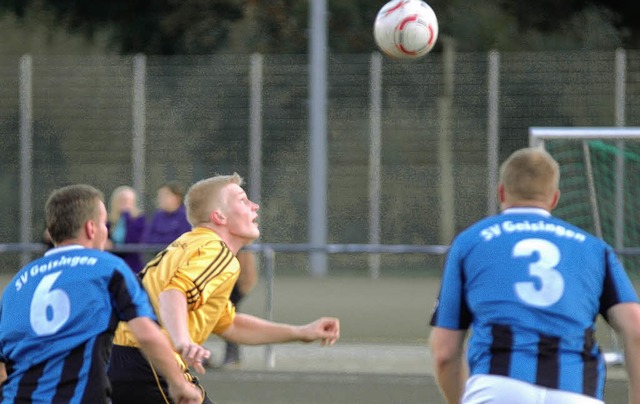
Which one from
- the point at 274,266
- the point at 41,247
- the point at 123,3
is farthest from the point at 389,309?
the point at 123,3

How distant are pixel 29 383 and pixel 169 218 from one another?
26.2 ft

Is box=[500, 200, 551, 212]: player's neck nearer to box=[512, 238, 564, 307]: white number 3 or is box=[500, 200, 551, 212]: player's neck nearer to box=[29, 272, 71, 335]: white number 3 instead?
box=[512, 238, 564, 307]: white number 3

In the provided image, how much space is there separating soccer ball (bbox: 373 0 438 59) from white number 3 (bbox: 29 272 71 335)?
5296 mm

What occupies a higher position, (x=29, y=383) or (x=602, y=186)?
(x=602, y=186)

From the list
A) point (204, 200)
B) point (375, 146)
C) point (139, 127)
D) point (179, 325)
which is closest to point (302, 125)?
point (375, 146)

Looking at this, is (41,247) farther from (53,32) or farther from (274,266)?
(53,32)

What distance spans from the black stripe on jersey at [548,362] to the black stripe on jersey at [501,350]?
96 mm

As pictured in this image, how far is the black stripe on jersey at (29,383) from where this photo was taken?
16.1 ft

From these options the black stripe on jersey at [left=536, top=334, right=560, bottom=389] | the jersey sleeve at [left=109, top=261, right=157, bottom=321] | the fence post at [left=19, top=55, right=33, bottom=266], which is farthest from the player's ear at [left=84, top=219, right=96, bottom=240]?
the fence post at [left=19, top=55, right=33, bottom=266]

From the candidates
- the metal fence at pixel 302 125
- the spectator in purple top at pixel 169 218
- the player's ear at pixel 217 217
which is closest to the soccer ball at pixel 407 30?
the spectator in purple top at pixel 169 218

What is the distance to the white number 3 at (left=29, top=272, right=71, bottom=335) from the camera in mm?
4852

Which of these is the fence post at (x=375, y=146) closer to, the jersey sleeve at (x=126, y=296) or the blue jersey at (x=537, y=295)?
the jersey sleeve at (x=126, y=296)

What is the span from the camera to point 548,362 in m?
4.59

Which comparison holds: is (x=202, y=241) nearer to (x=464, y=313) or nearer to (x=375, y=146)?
(x=464, y=313)
